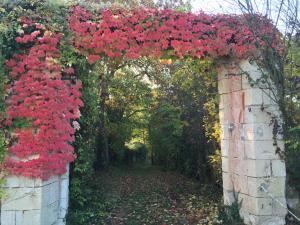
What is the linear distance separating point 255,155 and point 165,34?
2.38 metres

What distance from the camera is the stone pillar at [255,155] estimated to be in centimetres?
526

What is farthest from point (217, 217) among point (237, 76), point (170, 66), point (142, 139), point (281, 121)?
point (142, 139)

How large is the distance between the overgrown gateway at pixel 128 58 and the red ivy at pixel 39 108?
0.5 inches

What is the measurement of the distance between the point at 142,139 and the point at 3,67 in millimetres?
13167

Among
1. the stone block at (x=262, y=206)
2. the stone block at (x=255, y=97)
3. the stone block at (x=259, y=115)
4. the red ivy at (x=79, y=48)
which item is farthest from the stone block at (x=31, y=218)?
the stone block at (x=255, y=97)

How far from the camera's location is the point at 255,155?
5.31 m

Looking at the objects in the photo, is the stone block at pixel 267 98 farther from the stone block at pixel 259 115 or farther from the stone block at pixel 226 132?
the stone block at pixel 226 132

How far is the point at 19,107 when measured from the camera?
4.51 metres

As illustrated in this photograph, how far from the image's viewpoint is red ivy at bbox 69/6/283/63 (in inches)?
200

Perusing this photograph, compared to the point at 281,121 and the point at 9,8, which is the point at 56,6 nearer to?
the point at 9,8

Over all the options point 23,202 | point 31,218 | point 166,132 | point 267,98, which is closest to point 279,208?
point 267,98

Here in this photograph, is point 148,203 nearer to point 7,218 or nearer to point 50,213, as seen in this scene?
point 50,213

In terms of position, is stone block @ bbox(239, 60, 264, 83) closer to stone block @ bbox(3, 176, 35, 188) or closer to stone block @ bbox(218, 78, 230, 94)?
stone block @ bbox(218, 78, 230, 94)

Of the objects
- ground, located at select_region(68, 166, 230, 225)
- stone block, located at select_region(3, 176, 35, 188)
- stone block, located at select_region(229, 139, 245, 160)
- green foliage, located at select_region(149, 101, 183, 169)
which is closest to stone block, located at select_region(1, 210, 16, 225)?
stone block, located at select_region(3, 176, 35, 188)
